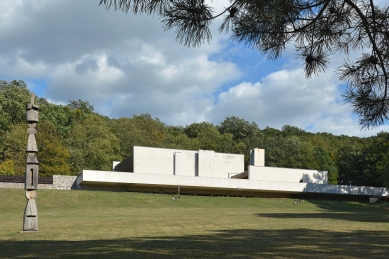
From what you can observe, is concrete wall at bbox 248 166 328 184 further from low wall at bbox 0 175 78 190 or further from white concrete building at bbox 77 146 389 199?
low wall at bbox 0 175 78 190

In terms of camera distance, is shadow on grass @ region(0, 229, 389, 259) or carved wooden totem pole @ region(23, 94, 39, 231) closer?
shadow on grass @ region(0, 229, 389, 259)

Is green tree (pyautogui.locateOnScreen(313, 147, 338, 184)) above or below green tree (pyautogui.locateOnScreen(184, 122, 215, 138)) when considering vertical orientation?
below

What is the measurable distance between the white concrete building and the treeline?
4467mm

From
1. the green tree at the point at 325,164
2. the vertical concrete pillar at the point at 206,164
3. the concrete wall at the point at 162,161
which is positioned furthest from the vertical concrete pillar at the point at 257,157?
the green tree at the point at 325,164

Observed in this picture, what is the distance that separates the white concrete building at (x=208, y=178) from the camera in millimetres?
46781

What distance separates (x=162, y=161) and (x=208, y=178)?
17.7 feet

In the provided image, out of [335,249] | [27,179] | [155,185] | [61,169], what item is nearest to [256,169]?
[155,185]

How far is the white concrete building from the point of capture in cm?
4678

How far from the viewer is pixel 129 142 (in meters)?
66.7

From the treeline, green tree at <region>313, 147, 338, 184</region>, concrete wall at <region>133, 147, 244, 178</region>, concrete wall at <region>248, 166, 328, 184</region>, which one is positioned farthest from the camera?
green tree at <region>313, 147, 338, 184</region>

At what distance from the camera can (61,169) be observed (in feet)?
169

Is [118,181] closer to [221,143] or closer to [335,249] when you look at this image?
[221,143]

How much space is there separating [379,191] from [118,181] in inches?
1184

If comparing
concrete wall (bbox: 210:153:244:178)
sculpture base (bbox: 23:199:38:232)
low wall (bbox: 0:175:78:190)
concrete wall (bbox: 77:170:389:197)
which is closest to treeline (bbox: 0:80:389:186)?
concrete wall (bbox: 77:170:389:197)
